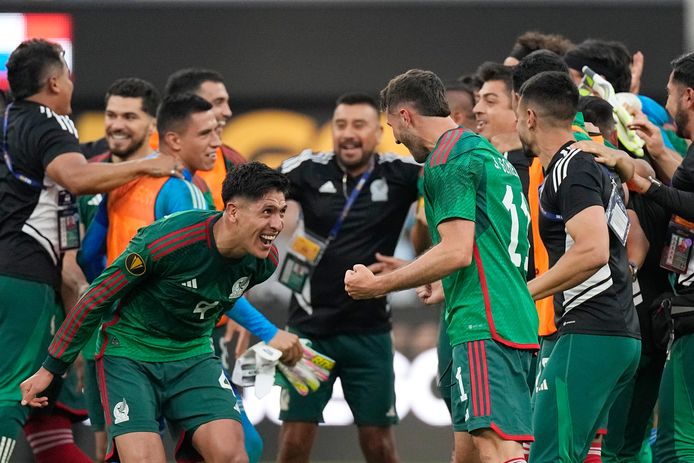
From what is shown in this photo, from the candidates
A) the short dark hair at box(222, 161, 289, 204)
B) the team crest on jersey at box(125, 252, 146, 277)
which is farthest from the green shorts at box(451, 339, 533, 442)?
the team crest on jersey at box(125, 252, 146, 277)

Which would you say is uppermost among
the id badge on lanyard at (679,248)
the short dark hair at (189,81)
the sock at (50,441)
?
the short dark hair at (189,81)

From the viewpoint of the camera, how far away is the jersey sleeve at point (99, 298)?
6.14m

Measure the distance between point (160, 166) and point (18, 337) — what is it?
121cm

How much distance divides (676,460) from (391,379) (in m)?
2.30

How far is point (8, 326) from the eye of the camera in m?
7.18

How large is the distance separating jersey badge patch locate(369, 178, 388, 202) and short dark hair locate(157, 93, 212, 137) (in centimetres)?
148

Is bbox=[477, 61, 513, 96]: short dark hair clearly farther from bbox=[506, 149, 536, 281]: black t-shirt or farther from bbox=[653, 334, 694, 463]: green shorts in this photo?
bbox=[653, 334, 694, 463]: green shorts

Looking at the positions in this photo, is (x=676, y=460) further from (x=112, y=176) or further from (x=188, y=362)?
(x=112, y=176)

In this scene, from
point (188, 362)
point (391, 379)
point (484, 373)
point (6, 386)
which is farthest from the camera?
point (391, 379)

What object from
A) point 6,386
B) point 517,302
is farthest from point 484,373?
point 6,386

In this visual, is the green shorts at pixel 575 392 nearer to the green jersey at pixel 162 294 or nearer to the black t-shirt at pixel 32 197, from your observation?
the green jersey at pixel 162 294

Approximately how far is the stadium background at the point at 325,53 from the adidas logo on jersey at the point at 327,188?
10.8ft

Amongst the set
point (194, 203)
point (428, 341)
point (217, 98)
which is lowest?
point (428, 341)

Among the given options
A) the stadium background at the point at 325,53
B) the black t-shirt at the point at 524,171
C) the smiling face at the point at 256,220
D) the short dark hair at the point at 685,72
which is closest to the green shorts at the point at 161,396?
the smiling face at the point at 256,220
